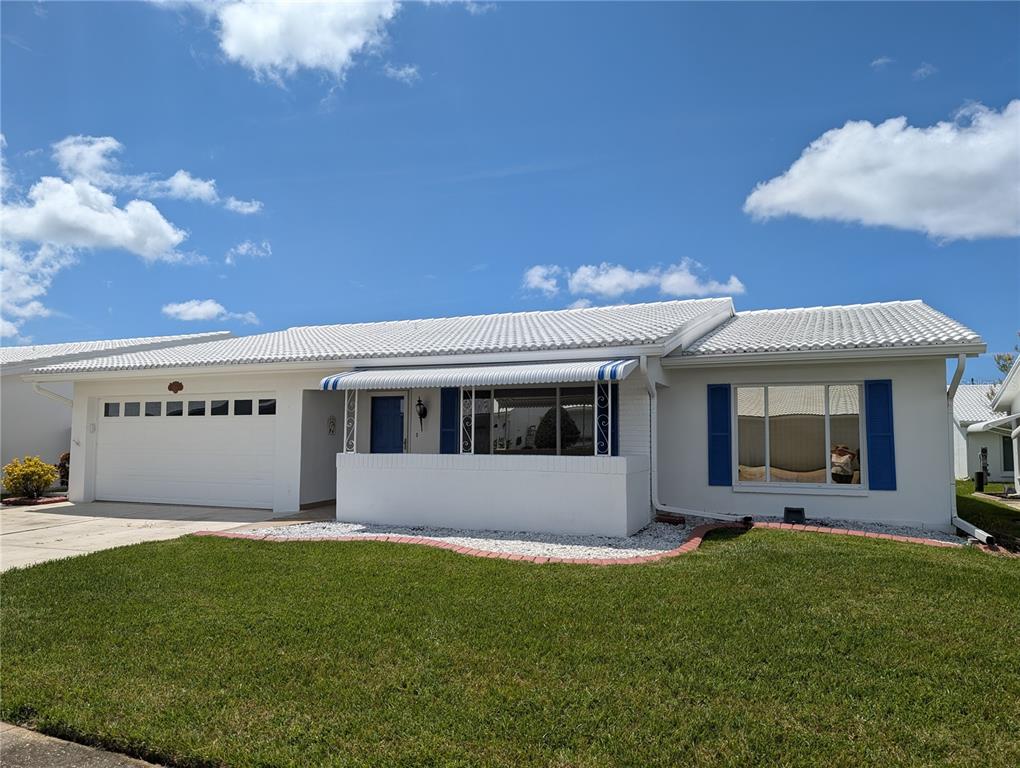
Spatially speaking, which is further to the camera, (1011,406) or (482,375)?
(1011,406)

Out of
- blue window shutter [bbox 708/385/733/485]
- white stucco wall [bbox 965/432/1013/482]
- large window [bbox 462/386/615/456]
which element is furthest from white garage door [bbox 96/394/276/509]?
white stucco wall [bbox 965/432/1013/482]

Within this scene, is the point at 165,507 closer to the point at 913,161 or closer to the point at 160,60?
the point at 160,60

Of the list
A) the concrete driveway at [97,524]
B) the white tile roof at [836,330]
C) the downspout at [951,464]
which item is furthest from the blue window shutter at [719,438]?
the concrete driveway at [97,524]

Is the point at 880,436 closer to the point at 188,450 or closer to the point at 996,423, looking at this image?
the point at 996,423

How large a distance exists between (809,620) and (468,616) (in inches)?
154

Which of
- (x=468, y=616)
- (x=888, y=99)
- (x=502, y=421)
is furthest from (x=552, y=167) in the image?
(x=468, y=616)

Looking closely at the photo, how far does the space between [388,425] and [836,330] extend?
12022 millimetres

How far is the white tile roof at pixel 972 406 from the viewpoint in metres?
41.7

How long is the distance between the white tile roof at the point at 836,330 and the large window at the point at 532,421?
295 centimetres

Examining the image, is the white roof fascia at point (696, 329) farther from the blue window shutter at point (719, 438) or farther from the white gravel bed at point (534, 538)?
the white gravel bed at point (534, 538)

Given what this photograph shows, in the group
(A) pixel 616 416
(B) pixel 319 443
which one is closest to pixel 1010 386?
(A) pixel 616 416

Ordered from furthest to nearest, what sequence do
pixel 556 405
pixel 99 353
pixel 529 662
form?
pixel 99 353, pixel 556 405, pixel 529 662

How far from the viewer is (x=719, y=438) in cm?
1555

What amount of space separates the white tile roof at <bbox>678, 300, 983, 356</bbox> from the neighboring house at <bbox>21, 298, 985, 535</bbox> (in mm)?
86
